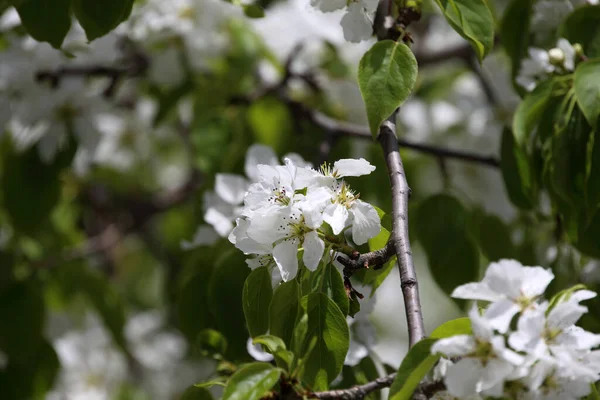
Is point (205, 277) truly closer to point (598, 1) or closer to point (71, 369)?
point (598, 1)

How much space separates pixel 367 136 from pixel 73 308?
154 centimetres

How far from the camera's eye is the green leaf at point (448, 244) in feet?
5.69

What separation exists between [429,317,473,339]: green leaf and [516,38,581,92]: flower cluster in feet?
2.32

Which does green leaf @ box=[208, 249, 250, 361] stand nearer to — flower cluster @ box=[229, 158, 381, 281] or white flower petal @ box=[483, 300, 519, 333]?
flower cluster @ box=[229, 158, 381, 281]

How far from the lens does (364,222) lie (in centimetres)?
117

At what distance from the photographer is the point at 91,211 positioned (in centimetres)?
359

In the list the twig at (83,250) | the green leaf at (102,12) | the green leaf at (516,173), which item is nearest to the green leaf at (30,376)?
the twig at (83,250)

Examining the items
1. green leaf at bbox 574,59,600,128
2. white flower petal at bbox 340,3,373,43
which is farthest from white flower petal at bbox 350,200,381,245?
green leaf at bbox 574,59,600,128

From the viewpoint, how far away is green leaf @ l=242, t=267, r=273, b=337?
3.92 feet

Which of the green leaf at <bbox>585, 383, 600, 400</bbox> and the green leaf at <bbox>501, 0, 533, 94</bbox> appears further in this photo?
the green leaf at <bbox>501, 0, 533, 94</bbox>

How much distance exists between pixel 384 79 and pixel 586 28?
1.90 feet

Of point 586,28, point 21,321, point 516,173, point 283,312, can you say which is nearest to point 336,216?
point 283,312

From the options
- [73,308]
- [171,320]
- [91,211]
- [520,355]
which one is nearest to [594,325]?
[520,355]

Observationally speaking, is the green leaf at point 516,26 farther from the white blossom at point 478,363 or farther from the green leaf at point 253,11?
the white blossom at point 478,363
